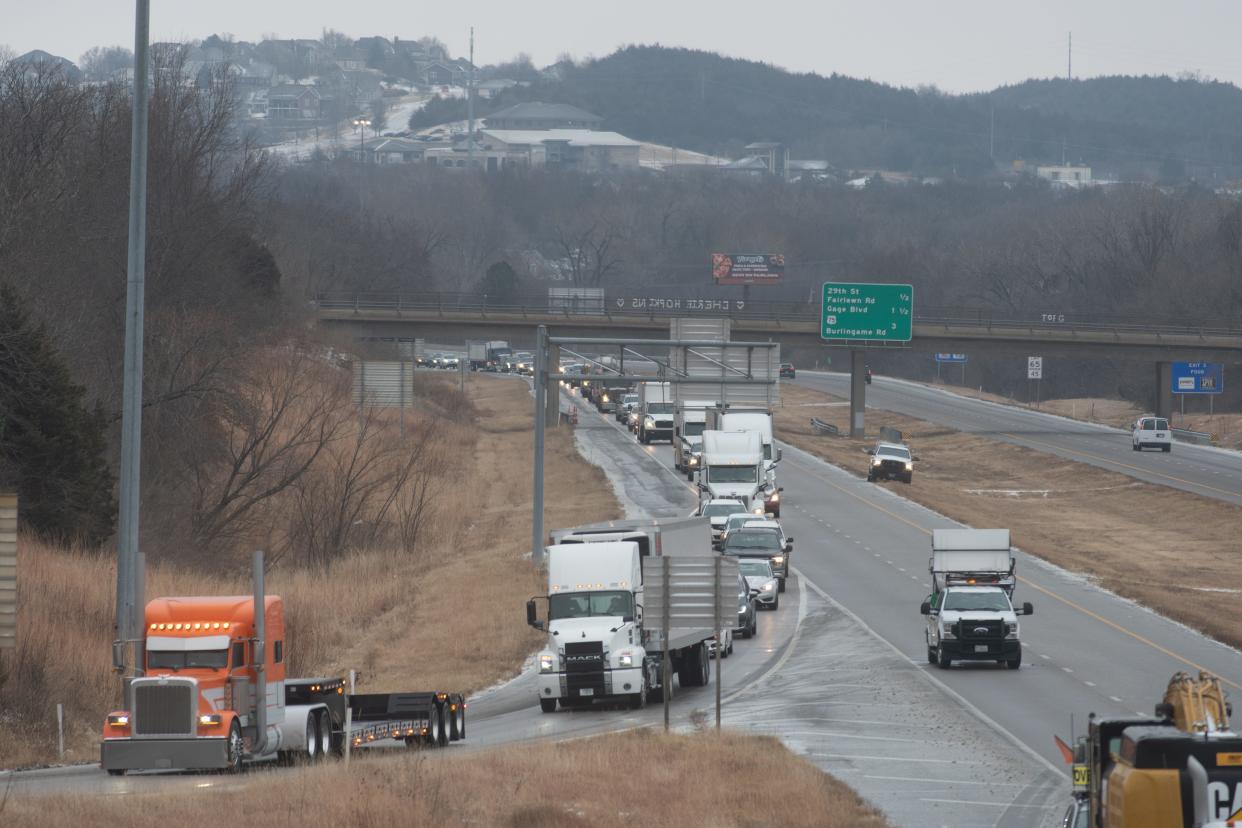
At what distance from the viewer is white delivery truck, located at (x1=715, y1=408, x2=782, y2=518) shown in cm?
6494

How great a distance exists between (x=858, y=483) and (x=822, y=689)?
4947cm

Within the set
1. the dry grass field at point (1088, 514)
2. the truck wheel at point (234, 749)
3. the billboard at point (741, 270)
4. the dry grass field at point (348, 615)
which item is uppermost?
the billboard at point (741, 270)

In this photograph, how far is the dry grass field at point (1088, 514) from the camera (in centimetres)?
5316

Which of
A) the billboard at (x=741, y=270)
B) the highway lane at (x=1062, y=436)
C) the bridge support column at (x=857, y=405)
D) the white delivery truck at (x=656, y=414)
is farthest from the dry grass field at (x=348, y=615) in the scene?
the billboard at (x=741, y=270)

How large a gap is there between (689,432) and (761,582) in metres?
36.9

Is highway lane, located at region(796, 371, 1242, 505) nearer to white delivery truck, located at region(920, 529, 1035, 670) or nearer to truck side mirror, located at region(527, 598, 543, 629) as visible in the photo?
white delivery truck, located at region(920, 529, 1035, 670)

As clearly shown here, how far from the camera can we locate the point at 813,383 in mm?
157125

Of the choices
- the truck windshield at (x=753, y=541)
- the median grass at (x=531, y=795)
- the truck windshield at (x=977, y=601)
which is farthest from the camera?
the truck windshield at (x=753, y=541)

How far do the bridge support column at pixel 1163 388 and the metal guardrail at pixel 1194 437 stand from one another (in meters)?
1.74

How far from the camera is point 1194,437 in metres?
110

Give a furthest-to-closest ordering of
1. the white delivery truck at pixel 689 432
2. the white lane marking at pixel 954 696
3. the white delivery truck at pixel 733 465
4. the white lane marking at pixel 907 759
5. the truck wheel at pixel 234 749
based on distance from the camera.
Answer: the white delivery truck at pixel 689 432 → the white delivery truck at pixel 733 465 → the white lane marking at pixel 954 696 → the white lane marking at pixel 907 759 → the truck wheel at pixel 234 749

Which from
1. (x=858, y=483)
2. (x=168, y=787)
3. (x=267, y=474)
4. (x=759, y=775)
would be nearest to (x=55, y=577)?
(x=168, y=787)

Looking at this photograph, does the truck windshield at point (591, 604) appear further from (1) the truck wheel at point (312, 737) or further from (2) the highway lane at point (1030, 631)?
(1) the truck wheel at point (312, 737)

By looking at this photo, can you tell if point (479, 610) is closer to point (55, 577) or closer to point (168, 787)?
point (55, 577)
